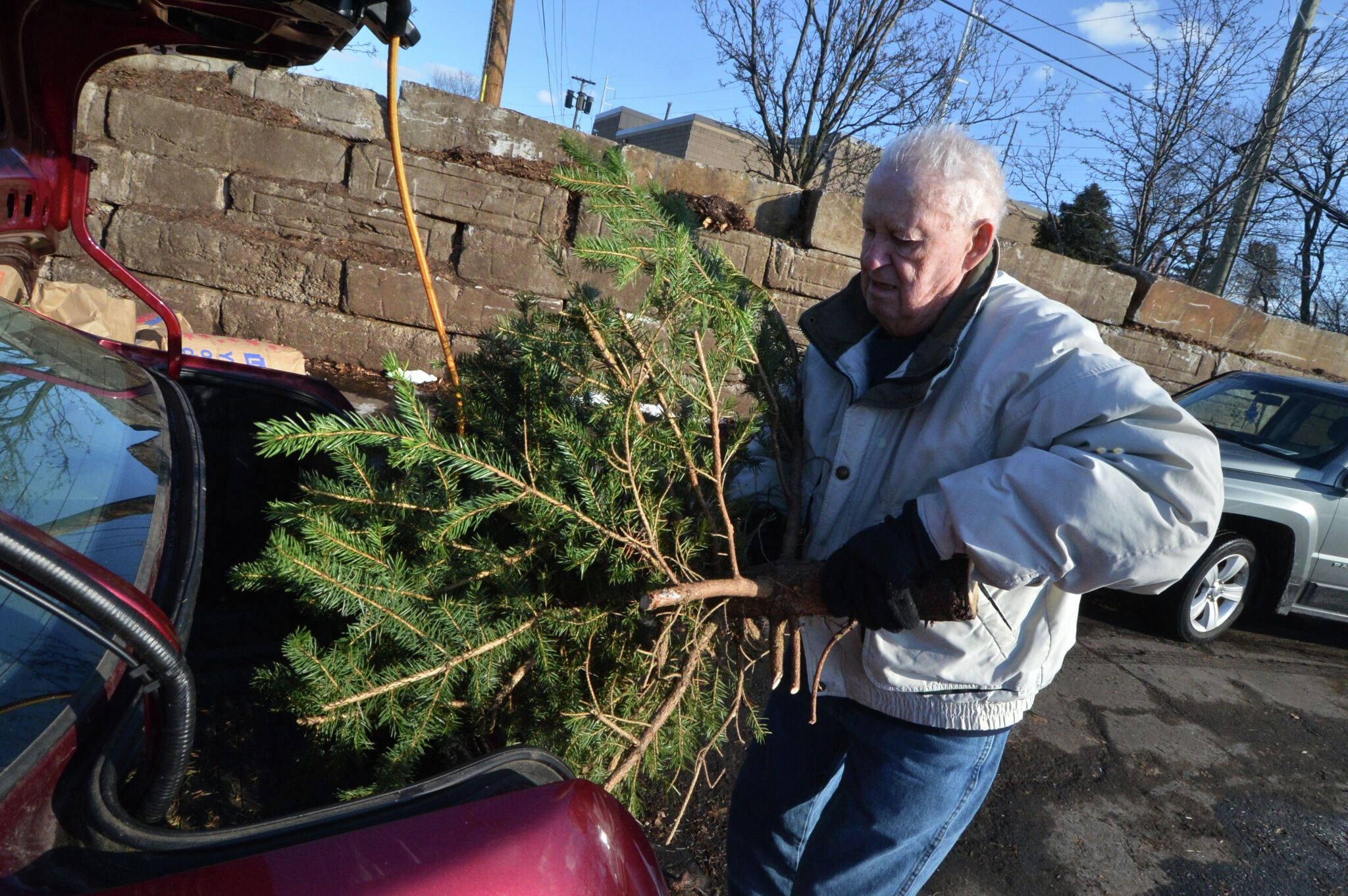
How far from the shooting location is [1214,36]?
8906 mm

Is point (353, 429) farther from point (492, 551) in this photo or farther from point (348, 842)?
point (348, 842)

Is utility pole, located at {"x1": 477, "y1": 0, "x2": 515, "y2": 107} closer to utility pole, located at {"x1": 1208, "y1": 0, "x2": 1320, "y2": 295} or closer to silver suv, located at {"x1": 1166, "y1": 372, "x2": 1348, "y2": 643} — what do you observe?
silver suv, located at {"x1": 1166, "y1": 372, "x2": 1348, "y2": 643}

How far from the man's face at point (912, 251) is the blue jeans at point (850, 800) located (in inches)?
35.8

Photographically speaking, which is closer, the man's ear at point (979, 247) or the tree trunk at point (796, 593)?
the tree trunk at point (796, 593)

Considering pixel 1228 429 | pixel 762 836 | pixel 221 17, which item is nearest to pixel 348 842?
pixel 762 836

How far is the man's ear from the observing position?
68.2 inches

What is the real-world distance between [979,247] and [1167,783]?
3.04 m

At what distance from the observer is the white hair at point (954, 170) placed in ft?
5.46

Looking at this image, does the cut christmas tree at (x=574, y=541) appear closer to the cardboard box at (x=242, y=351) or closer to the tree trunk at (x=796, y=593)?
the tree trunk at (x=796, y=593)

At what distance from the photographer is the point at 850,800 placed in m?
1.88

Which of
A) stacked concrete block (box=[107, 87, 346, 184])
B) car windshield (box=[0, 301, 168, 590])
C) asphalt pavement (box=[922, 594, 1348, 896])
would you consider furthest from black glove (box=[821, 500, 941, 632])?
stacked concrete block (box=[107, 87, 346, 184])

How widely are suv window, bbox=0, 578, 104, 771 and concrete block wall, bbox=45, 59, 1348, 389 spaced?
485 cm

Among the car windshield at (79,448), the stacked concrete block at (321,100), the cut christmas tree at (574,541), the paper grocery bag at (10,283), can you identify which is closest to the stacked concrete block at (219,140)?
the stacked concrete block at (321,100)

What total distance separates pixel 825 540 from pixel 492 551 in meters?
0.77
